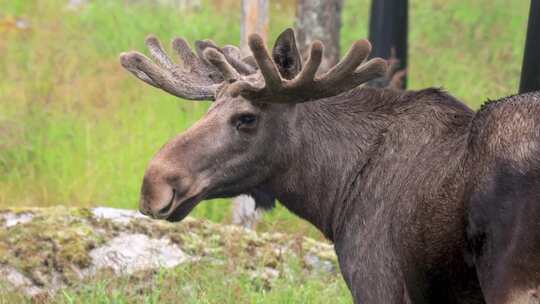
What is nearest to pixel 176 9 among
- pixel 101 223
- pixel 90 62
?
pixel 90 62

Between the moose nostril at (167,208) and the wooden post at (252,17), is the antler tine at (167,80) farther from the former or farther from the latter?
the wooden post at (252,17)

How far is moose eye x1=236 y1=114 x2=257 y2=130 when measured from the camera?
4988 millimetres

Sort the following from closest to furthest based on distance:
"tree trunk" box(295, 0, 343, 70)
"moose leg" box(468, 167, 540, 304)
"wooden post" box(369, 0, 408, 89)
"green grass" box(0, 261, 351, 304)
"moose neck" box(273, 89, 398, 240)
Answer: "moose leg" box(468, 167, 540, 304)
"moose neck" box(273, 89, 398, 240)
"green grass" box(0, 261, 351, 304)
"wooden post" box(369, 0, 408, 89)
"tree trunk" box(295, 0, 343, 70)

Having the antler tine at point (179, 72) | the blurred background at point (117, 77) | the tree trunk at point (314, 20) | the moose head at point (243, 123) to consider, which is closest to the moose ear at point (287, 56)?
the moose head at point (243, 123)

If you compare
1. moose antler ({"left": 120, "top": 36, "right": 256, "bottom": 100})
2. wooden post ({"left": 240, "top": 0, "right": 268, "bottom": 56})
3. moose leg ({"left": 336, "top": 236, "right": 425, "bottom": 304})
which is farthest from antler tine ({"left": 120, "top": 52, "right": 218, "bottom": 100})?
wooden post ({"left": 240, "top": 0, "right": 268, "bottom": 56})

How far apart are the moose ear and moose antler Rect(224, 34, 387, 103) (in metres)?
0.15

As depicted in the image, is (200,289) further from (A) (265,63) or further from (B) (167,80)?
(A) (265,63)

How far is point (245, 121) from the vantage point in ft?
16.4

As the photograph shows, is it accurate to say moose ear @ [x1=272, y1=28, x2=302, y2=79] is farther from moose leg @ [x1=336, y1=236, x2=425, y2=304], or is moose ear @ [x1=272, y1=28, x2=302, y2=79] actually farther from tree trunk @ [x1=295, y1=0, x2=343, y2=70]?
tree trunk @ [x1=295, y1=0, x2=343, y2=70]

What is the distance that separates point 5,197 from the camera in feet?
29.3

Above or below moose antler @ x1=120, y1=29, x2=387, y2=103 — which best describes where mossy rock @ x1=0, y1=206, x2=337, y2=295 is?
below

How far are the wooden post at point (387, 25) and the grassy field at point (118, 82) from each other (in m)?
1.69

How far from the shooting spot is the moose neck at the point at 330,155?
511cm

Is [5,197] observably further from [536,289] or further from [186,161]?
[536,289]
